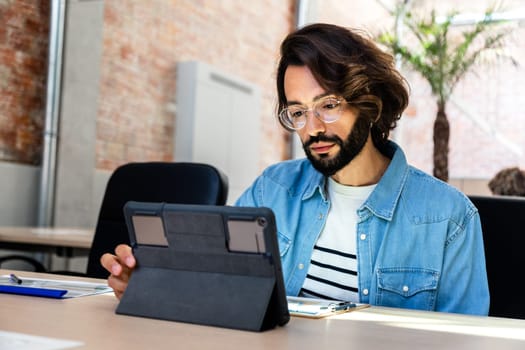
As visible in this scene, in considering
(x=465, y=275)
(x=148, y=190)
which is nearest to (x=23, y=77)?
(x=148, y=190)

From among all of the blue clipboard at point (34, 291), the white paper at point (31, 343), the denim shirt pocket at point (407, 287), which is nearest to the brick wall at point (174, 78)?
the denim shirt pocket at point (407, 287)

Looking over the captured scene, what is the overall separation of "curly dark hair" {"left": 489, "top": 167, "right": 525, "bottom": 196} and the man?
3.00m

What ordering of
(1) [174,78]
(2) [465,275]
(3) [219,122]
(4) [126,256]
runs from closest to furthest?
(4) [126,256] → (2) [465,275] → (1) [174,78] → (3) [219,122]

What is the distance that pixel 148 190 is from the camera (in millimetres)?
2674

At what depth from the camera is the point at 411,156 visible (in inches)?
383

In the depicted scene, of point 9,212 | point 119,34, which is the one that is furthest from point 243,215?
point 119,34

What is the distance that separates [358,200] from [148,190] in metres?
1.01

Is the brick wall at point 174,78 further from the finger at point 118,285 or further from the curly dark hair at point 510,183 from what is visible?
the curly dark hair at point 510,183

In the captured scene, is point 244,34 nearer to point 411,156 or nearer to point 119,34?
point 119,34

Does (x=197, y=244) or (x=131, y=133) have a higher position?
(x=131, y=133)

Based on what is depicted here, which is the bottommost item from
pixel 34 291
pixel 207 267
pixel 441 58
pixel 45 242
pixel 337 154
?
pixel 45 242

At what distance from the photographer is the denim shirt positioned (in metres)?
1.72

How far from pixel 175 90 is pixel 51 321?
216 inches

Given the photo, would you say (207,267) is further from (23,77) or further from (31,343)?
(23,77)
